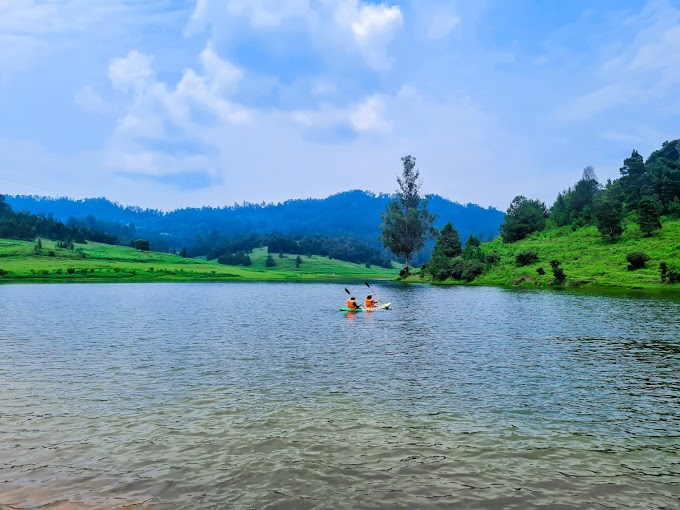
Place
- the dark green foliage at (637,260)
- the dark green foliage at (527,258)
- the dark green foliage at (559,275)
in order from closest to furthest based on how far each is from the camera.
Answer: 1. the dark green foliage at (637,260)
2. the dark green foliage at (559,275)
3. the dark green foliage at (527,258)

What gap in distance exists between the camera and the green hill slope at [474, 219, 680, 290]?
105 meters

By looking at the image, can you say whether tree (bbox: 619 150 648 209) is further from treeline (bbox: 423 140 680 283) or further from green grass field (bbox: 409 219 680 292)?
green grass field (bbox: 409 219 680 292)

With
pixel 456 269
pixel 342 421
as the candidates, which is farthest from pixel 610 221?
pixel 342 421

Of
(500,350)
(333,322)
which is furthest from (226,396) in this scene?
(333,322)

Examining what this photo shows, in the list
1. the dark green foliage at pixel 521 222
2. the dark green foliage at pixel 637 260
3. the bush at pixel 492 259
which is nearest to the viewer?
the dark green foliage at pixel 637 260

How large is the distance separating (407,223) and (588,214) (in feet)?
197

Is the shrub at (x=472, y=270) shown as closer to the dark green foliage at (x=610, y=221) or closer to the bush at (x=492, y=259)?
Result: the bush at (x=492, y=259)

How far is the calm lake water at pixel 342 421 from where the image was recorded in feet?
49.5

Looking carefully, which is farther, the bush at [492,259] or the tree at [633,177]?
the tree at [633,177]

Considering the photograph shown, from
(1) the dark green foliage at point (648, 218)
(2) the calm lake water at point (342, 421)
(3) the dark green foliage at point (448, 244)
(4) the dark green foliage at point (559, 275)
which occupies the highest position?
(1) the dark green foliage at point (648, 218)

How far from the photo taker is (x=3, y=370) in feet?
104

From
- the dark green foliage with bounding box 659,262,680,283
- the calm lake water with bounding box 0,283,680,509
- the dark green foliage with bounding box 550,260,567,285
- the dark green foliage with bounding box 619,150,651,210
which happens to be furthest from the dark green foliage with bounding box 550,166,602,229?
the calm lake water with bounding box 0,283,680,509

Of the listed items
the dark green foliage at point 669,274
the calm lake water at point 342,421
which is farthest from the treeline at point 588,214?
the calm lake water at point 342,421

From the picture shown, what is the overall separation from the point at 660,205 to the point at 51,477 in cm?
16595
